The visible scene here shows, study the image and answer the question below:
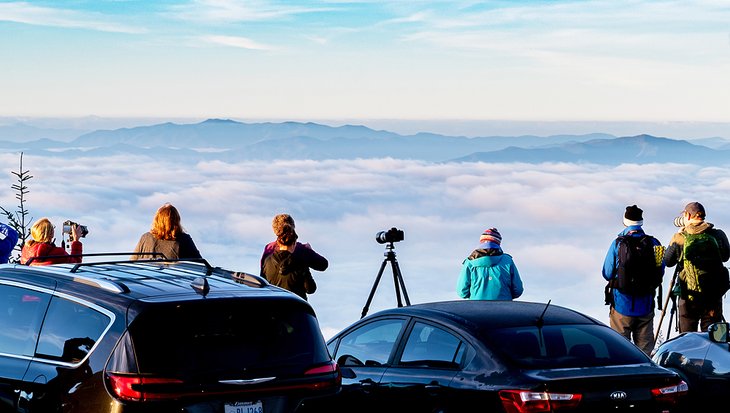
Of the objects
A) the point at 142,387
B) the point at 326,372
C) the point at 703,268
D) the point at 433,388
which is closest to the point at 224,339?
the point at 142,387

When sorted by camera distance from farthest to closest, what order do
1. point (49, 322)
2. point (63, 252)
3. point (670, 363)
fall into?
point (63, 252)
point (670, 363)
point (49, 322)

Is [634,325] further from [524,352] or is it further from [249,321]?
[249,321]

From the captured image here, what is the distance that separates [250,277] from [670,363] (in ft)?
13.4

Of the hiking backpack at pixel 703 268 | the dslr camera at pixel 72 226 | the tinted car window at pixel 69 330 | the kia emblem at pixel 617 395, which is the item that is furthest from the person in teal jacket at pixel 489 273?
the tinted car window at pixel 69 330

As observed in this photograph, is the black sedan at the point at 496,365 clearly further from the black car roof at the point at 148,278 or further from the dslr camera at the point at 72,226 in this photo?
the dslr camera at the point at 72,226

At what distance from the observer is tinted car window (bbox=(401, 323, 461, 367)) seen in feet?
28.8

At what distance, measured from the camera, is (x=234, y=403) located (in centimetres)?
723

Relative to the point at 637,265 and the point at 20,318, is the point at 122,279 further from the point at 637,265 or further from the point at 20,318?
the point at 637,265

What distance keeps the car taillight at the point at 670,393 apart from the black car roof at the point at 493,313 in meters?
0.91

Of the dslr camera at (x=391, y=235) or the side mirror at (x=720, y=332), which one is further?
the dslr camera at (x=391, y=235)

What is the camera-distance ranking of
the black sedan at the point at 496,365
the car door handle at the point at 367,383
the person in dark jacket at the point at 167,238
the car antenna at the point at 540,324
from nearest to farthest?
the black sedan at the point at 496,365 < the car antenna at the point at 540,324 < the car door handle at the point at 367,383 < the person in dark jacket at the point at 167,238

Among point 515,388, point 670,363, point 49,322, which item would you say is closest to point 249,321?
point 49,322

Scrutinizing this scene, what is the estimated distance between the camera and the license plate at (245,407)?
7211 millimetres

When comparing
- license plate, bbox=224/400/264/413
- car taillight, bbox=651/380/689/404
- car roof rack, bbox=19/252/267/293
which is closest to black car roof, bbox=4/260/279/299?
car roof rack, bbox=19/252/267/293
